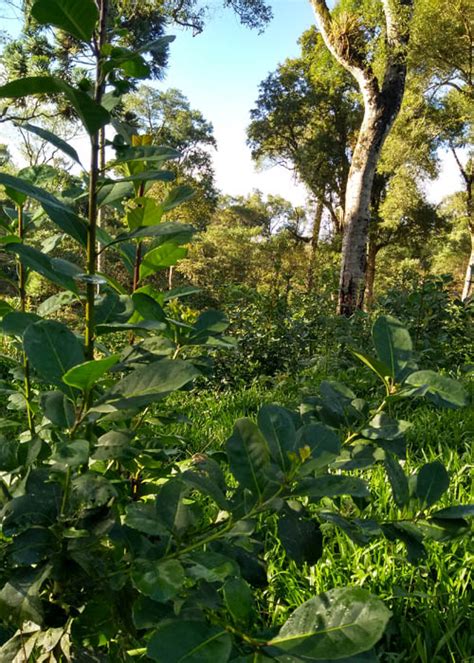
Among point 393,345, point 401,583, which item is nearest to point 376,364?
point 393,345

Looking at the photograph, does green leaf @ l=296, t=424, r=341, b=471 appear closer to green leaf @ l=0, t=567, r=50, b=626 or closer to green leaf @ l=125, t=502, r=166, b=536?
green leaf @ l=125, t=502, r=166, b=536

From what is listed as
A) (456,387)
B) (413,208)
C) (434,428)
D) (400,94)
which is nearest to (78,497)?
(456,387)

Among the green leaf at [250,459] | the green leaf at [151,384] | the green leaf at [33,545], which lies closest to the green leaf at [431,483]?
the green leaf at [250,459]

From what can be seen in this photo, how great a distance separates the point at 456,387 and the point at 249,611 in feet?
1.15

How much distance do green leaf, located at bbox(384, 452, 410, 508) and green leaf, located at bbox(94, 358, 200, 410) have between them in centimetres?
32

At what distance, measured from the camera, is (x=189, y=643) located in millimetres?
391

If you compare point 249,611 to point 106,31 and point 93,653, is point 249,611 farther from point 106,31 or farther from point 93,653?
point 106,31

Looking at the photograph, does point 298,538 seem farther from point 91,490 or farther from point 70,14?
point 70,14

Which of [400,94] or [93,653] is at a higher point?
[400,94]

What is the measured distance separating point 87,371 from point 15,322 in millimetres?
218

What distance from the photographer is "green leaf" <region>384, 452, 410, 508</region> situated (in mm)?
640

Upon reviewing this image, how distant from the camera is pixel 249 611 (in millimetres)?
448

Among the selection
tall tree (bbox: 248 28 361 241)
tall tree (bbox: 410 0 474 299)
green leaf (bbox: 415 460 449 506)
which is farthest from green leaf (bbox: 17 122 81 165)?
tall tree (bbox: 248 28 361 241)

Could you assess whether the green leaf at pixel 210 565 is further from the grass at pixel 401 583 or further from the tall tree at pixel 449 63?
the tall tree at pixel 449 63
